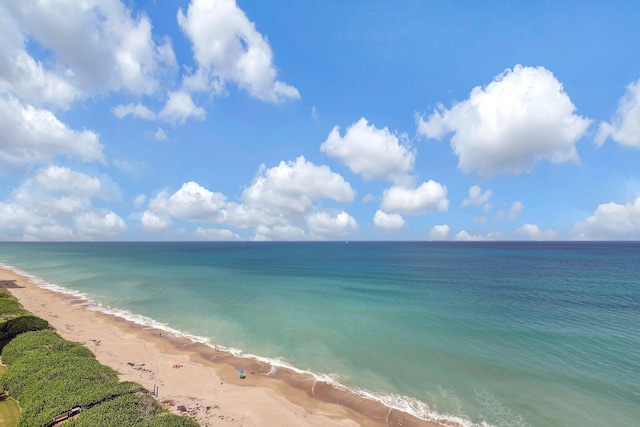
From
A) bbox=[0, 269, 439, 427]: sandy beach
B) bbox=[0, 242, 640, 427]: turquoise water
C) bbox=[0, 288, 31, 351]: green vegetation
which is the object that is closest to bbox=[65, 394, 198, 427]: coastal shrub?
bbox=[0, 269, 439, 427]: sandy beach

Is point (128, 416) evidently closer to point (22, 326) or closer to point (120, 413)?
point (120, 413)

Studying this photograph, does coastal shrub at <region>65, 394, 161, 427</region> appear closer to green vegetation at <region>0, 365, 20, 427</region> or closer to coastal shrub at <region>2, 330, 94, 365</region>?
green vegetation at <region>0, 365, 20, 427</region>

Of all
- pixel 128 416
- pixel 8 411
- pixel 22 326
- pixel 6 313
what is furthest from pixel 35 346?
pixel 128 416

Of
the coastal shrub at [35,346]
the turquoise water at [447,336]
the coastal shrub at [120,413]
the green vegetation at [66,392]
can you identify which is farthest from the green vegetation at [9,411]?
the turquoise water at [447,336]

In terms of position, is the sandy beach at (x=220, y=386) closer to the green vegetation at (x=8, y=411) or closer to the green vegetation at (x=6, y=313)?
the green vegetation at (x=6, y=313)

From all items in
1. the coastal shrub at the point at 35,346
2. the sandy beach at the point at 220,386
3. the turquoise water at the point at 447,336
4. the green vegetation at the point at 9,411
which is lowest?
the sandy beach at the point at 220,386

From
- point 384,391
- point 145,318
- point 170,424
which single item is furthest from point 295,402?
point 145,318
